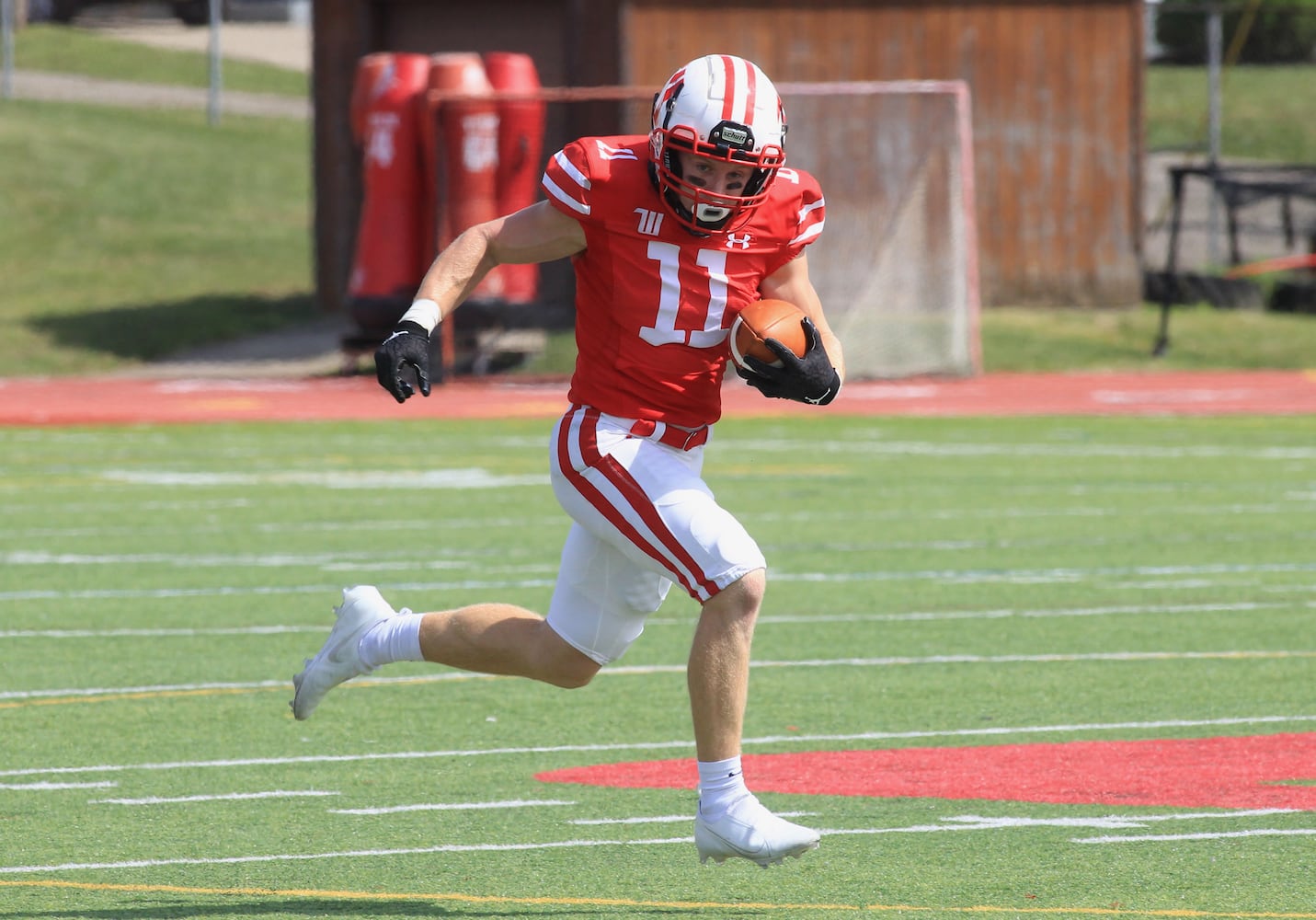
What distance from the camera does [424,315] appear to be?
5367 mm

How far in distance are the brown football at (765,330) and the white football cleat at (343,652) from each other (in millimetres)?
1321

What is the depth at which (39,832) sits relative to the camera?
5.67 metres

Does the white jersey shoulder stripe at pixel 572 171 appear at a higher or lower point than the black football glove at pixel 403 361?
higher

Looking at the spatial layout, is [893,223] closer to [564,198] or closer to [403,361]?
[564,198]

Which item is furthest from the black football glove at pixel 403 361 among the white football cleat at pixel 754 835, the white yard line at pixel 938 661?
the white yard line at pixel 938 661

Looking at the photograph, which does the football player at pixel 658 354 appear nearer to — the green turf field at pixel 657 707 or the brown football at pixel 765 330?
the brown football at pixel 765 330

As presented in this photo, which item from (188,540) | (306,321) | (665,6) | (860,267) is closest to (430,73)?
(665,6)

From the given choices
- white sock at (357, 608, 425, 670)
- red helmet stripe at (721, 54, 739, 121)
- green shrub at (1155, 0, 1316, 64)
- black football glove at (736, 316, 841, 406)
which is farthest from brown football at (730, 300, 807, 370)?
green shrub at (1155, 0, 1316, 64)

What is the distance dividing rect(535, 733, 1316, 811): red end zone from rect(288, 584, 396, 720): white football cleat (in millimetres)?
754

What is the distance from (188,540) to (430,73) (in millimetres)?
10883

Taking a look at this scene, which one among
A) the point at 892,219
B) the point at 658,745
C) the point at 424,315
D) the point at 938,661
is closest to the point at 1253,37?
the point at 892,219

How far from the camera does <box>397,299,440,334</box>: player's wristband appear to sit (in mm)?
5324

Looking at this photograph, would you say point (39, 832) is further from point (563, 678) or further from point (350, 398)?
point (350, 398)

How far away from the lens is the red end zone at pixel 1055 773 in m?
6.01
